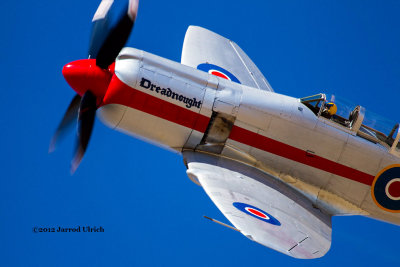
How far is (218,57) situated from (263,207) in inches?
180

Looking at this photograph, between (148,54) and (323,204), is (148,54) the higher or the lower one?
the higher one

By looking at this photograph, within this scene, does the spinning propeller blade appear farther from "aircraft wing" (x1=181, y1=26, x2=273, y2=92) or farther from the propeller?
"aircraft wing" (x1=181, y1=26, x2=273, y2=92)

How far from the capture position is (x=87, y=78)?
1092 centimetres

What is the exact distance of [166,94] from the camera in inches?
439

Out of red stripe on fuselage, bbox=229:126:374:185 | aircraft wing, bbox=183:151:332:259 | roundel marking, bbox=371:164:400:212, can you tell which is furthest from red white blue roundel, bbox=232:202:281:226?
roundel marking, bbox=371:164:400:212

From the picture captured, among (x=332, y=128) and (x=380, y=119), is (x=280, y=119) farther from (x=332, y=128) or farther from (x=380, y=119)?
(x=380, y=119)

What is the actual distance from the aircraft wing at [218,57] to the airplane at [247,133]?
216 cm

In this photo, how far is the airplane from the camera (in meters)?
10.9

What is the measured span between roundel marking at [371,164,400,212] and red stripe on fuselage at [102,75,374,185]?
176mm

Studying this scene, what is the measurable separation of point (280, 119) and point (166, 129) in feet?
6.14

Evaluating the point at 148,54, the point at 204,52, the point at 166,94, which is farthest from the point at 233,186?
the point at 204,52

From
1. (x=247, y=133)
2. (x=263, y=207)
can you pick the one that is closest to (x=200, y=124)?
(x=247, y=133)

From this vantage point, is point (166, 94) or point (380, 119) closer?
point (166, 94)

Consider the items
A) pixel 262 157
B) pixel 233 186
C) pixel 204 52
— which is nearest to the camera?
pixel 233 186
